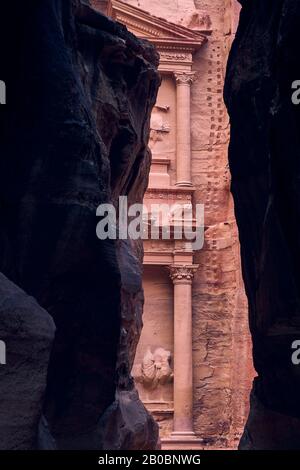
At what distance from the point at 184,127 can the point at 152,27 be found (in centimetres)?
226

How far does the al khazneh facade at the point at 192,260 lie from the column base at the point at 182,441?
2cm

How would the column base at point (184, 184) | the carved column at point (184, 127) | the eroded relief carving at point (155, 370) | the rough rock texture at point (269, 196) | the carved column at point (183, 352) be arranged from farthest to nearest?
the carved column at point (184, 127) → the column base at point (184, 184) → the eroded relief carving at point (155, 370) → the carved column at point (183, 352) → the rough rock texture at point (269, 196)

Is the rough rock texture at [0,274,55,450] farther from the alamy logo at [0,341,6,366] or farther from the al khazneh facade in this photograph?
the al khazneh facade

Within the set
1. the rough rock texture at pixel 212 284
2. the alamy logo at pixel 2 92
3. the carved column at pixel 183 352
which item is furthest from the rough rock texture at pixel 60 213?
the rough rock texture at pixel 212 284

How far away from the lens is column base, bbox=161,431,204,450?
1522 centimetres

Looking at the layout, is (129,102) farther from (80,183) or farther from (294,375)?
(294,375)

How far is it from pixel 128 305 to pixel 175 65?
10210 mm

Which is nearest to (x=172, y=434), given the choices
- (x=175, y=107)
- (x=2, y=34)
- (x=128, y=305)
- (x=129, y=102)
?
(x=175, y=107)

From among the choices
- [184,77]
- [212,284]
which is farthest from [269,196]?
[184,77]

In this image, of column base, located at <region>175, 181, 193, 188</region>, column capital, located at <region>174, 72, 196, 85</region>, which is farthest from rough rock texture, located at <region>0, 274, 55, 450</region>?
column capital, located at <region>174, 72, 196, 85</region>

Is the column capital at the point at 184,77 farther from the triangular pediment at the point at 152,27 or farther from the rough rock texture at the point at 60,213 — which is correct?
the rough rock texture at the point at 60,213

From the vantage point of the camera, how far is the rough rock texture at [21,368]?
437 cm

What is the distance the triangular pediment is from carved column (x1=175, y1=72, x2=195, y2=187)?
0.73m

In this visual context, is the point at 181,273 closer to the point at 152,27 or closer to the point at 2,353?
the point at 152,27
